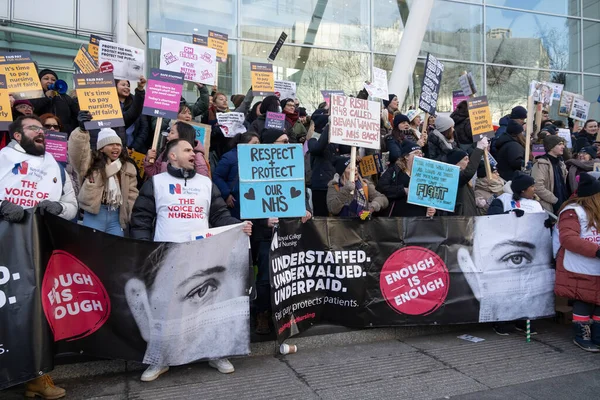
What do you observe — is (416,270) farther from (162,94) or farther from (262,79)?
(262,79)

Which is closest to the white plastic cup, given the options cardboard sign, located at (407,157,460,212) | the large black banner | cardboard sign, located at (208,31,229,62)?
the large black banner

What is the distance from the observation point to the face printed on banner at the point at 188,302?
436 cm

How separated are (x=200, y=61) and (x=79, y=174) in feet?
9.62

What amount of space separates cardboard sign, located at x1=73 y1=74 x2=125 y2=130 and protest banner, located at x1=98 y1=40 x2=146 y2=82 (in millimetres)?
852

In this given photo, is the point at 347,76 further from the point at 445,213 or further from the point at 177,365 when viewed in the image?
the point at 177,365

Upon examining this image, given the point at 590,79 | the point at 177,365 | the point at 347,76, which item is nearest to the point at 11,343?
the point at 177,365

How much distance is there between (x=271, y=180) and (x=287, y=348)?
1.58 metres

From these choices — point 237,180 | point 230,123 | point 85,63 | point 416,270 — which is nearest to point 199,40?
point 230,123

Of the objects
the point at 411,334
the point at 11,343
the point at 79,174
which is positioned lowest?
the point at 411,334

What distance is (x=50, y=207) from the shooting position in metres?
4.07

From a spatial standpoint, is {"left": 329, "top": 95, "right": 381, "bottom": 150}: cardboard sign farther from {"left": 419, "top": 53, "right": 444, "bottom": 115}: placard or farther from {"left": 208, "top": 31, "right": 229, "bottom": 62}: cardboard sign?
{"left": 208, "top": 31, "right": 229, "bottom": 62}: cardboard sign

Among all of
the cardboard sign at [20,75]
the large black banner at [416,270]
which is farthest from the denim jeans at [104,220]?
the cardboard sign at [20,75]

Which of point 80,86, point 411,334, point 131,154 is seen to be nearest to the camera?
point 80,86

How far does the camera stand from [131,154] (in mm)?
6312
